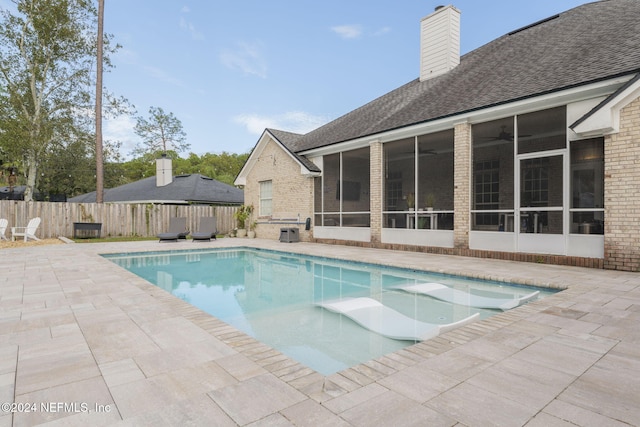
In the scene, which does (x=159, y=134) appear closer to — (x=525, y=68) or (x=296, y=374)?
(x=525, y=68)

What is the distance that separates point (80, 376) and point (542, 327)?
4.06m

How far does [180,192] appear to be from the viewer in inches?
886

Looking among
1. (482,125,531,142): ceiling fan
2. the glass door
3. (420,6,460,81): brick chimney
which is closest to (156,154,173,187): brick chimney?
(420,6,460,81): brick chimney

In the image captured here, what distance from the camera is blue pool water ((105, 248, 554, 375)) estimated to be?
3.87m

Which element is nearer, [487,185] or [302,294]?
[302,294]

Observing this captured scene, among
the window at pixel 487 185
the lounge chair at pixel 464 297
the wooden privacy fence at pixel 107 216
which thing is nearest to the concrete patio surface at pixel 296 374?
the lounge chair at pixel 464 297

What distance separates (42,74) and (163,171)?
8508 millimetres

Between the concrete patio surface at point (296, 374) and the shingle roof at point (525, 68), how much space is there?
540cm

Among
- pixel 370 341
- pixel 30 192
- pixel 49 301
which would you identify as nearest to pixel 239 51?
pixel 30 192

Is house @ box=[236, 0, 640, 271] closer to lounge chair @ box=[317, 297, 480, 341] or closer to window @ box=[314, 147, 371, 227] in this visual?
window @ box=[314, 147, 371, 227]

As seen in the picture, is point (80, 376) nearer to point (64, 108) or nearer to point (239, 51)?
point (239, 51)

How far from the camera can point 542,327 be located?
3535mm

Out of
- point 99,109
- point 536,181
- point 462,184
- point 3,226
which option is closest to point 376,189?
point 462,184

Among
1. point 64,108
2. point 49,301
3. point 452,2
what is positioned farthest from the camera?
point 64,108
